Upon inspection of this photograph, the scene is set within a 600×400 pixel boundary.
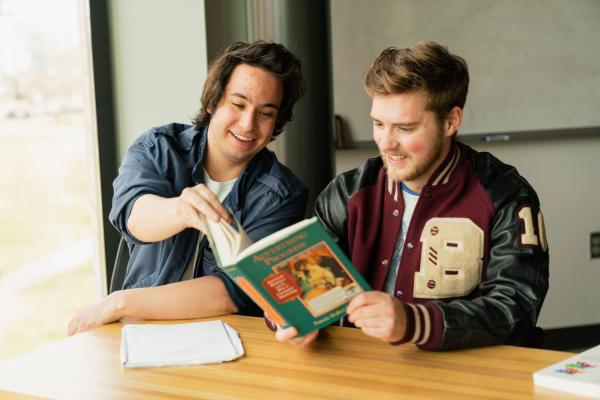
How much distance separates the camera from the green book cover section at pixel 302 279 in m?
1.62

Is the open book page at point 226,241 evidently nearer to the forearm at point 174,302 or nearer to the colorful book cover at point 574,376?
the forearm at point 174,302

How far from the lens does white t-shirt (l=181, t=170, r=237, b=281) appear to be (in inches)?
94.0

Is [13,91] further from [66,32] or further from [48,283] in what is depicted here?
[48,283]

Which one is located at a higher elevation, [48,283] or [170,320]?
[170,320]

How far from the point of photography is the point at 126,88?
3729 mm

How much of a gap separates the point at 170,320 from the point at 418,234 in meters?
0.69

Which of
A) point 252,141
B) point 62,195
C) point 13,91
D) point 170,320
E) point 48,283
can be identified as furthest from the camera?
point 48,283

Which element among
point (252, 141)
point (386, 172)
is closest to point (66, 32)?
point (252, 141)

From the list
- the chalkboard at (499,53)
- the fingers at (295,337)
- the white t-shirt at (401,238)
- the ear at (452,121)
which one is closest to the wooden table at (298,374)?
the fingers at (295,337)

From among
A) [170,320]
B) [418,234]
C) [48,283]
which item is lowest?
[48,283]

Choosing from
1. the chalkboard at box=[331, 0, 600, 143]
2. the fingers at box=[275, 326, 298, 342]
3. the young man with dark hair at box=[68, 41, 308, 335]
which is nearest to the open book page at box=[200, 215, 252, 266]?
the fingers at box=[275, 326, 298, 342]

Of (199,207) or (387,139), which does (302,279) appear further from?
(387,139)

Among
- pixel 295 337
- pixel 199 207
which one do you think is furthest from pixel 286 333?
pixel 199 207

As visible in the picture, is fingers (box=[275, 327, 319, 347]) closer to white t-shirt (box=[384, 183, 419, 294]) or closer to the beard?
white t-shirt (box=[384, 183, 419, 294])
